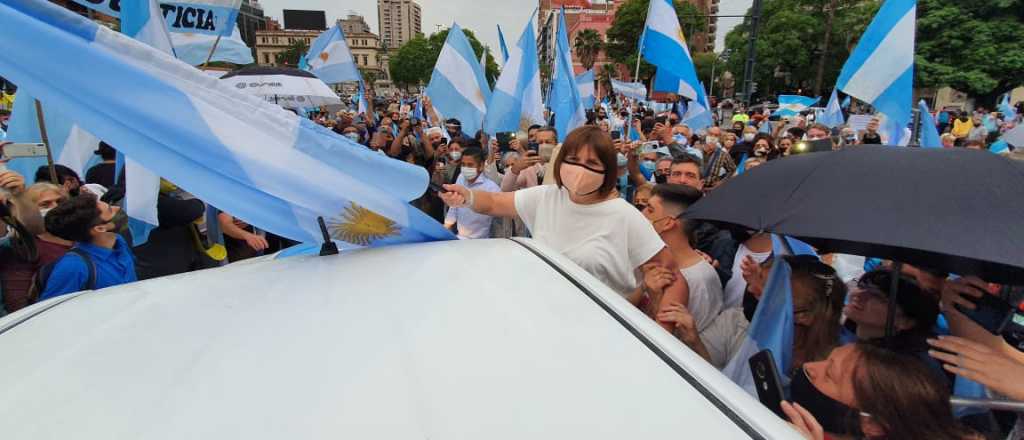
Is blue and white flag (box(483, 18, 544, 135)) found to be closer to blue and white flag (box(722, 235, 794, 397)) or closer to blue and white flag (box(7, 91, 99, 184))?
blue and white flag (box(7, 91, 99, 184))

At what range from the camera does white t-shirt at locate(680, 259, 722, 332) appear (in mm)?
2295

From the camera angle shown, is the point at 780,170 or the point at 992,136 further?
the point at 992,136

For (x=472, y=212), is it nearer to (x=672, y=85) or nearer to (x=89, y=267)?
(x=89, y=267)

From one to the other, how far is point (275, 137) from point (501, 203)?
1.04m

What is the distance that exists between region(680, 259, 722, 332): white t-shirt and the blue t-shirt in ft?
8.60

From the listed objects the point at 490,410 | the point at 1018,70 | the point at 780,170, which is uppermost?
the point at 1018,70

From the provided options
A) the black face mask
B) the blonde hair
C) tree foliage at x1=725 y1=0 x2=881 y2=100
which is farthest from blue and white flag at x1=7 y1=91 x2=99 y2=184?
tree foliage at x1=725 y1=0 x2=881 y2=100

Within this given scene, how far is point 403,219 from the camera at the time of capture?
191 cm

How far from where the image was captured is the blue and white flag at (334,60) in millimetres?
10648

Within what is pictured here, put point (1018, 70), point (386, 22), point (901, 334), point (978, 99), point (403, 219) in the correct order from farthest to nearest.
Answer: point (386, 22) < point (978, 99) < point (1018, 70) < point (901, 334) < point (403, 219)

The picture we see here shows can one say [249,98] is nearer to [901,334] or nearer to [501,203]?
[501,203]

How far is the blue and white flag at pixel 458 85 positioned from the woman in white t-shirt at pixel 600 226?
555 centimetres

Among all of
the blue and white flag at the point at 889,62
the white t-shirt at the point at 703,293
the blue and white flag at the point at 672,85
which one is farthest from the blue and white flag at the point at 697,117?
the white t-shirt at the point at 703,293

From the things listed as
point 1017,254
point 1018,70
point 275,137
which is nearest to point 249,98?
point 275,137
